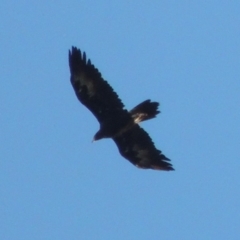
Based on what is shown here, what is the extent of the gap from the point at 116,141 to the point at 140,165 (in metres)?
0.69

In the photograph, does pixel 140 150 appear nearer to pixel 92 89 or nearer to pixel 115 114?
pixel 115 114

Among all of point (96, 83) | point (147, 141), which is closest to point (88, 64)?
point (96, 83)

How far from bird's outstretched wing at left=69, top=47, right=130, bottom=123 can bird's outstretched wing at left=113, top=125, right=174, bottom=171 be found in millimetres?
636

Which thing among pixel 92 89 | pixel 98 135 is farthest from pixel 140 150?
pixel 92 89

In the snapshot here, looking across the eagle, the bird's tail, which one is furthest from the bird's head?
the bird's tail

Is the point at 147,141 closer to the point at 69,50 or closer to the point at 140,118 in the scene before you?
the point at 140,118

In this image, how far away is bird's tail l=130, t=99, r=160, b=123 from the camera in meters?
25.7

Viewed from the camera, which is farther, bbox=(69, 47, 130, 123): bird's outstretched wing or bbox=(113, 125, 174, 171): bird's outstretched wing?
bbox=(113, 125, 174, 171): bird's outstretched wing

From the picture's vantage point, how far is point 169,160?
26.8 metres

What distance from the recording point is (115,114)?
26156mm

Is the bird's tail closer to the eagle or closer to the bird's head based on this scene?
the eagle

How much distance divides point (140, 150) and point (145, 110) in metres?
1.21

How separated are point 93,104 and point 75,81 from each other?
615mm

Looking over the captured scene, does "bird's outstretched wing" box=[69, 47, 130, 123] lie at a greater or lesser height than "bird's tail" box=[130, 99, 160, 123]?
greater
